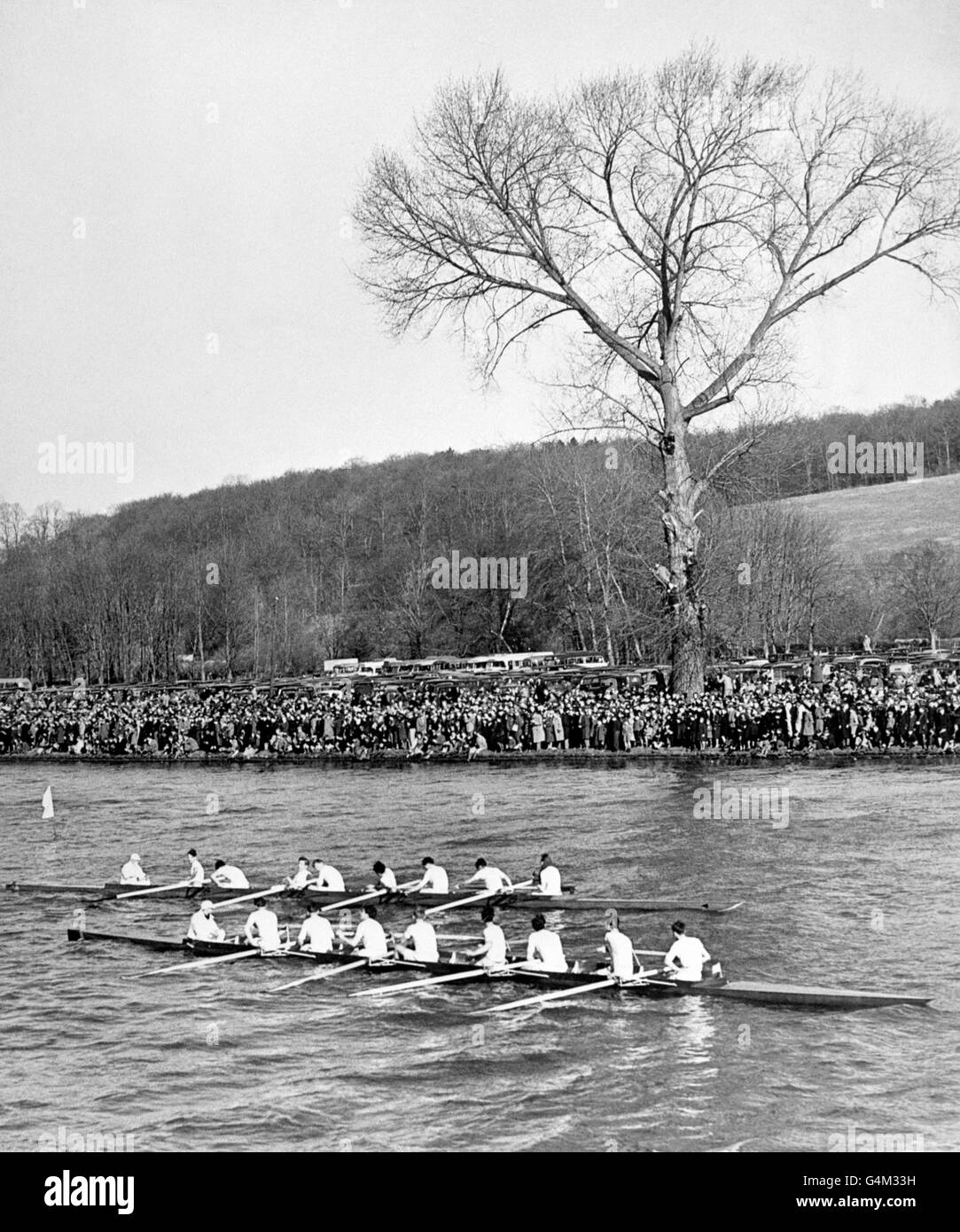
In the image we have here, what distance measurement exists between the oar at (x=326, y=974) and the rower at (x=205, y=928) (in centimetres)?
233

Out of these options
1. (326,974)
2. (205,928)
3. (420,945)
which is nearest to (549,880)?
(420,945)

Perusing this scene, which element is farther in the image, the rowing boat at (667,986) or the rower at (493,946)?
the rower at (493,946)

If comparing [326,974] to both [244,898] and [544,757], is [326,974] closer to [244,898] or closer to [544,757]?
[244,898]

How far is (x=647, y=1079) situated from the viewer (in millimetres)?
16719

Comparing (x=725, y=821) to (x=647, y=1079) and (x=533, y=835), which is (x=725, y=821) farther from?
(x=647, y=1079)

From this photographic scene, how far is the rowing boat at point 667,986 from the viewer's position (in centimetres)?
1881

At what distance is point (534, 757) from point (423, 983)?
75.2 ft

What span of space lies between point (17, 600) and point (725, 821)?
90.8m

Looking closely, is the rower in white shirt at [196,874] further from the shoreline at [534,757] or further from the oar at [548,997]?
the shoreline at [534,757]

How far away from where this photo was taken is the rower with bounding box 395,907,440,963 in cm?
2141

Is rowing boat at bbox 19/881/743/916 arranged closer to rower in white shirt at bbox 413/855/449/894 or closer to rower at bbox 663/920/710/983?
rower in white shirt at bbox 413/855/449/894

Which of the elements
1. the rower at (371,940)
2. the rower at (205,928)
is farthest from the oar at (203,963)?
the rower at (371,940)

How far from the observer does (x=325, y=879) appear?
87.2 ft

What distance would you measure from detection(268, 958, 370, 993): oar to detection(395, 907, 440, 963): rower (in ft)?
2.52
